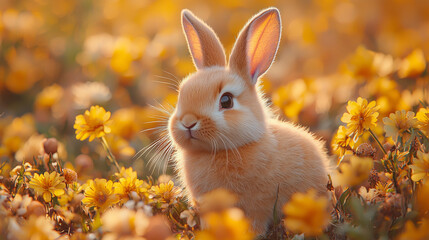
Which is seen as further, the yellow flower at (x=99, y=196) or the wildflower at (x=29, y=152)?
the wildflower at (x=29, y=152)

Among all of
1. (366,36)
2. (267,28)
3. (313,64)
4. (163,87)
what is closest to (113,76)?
(163,87)

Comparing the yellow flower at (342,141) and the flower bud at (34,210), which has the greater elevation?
the yellow flower at (342,141)

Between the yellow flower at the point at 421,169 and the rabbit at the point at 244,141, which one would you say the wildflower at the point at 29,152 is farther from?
the yellow flower at the point at 421,169

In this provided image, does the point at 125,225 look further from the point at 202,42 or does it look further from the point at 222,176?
the point at 202,42

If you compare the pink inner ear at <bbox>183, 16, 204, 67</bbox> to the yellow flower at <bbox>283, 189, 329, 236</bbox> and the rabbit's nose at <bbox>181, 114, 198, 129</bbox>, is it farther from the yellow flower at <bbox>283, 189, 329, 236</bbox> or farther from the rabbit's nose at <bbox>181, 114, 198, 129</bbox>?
the yellow flower at <bbox>283, 189, 329, 236</bbox>

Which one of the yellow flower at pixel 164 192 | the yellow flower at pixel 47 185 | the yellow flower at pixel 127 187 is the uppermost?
the yellow flower at pixel 47 185

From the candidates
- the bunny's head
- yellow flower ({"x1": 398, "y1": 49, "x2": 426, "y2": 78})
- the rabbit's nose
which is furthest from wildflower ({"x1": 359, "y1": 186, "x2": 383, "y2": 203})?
yellow flower ({"x1": 398, "y1": 49, "x2": 426, "y2": 78})

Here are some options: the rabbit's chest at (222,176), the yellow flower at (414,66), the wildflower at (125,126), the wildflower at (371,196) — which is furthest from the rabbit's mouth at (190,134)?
the yellow flower at (414,66)
